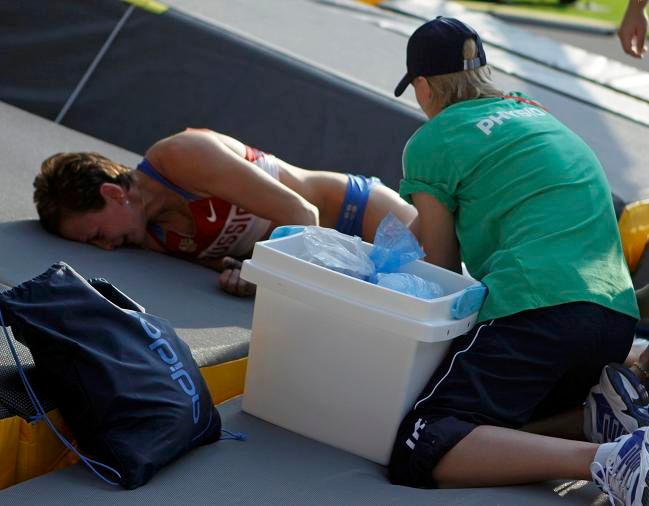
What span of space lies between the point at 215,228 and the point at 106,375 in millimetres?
1343

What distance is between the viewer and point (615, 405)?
98.6 inches

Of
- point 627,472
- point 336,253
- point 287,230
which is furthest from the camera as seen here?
point 287,230

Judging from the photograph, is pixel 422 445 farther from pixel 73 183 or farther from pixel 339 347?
pixel 73 183

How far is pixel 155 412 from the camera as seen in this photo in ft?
7.53

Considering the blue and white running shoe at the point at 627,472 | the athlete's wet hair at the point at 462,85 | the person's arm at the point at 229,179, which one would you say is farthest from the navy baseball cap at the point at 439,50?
the blue and white running shoe at the point at 627,472

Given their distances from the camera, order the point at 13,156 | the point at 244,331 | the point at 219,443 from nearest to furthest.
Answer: the point at 219,443
the point at 244,331
the point at 13,156

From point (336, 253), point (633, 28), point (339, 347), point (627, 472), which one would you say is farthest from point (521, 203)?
point (633, 28)

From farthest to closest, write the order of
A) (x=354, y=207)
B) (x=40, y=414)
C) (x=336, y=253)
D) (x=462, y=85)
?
(x=354, y=207), (x=462, y=85), (x=336, y=253), (x=40, y=414)

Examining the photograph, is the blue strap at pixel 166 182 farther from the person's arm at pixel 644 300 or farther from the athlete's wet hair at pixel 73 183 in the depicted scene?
the person's arm at pixel 644 300

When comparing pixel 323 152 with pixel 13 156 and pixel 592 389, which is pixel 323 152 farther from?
pixel 592 389

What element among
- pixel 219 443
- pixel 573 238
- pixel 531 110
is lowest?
pixel 219 443

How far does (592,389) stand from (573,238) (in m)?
0.37

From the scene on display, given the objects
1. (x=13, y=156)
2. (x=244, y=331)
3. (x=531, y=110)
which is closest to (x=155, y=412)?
(x=244, y=331)

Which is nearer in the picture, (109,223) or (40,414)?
(40,414)
